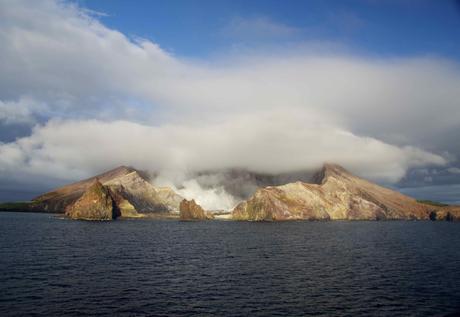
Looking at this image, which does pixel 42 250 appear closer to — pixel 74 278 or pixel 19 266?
pixel 19 266

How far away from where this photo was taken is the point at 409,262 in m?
108

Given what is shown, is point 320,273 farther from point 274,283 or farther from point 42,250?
point 42,250

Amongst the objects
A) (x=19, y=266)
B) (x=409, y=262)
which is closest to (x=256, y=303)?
(x=19, y=266)

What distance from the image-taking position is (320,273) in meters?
88.6

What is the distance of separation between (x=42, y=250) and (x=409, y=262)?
10454cm

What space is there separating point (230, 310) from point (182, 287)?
16.3m

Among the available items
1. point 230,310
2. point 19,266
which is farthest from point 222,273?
point 19,266

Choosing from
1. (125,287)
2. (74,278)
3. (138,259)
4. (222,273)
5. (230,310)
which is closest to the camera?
(230,310)

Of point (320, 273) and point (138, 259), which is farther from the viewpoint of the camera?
point (138, 259)

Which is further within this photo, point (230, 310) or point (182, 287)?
point (182, 287)

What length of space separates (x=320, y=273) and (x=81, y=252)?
68595mm

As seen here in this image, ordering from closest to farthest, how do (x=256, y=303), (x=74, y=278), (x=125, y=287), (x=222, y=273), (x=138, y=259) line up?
(x=256, y=303), (x=125, y=287), (x=74, y=278), (x=222, y=273), (x=138, y=259)

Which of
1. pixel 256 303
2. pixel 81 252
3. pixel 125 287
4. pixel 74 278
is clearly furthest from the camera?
pixel 81 252

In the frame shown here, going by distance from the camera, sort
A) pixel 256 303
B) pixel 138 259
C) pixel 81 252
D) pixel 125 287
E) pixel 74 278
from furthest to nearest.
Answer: pixel 81 252 → pixel 138 259 → pixel 74 278 → pixel 125 287 → pixel 256 303
